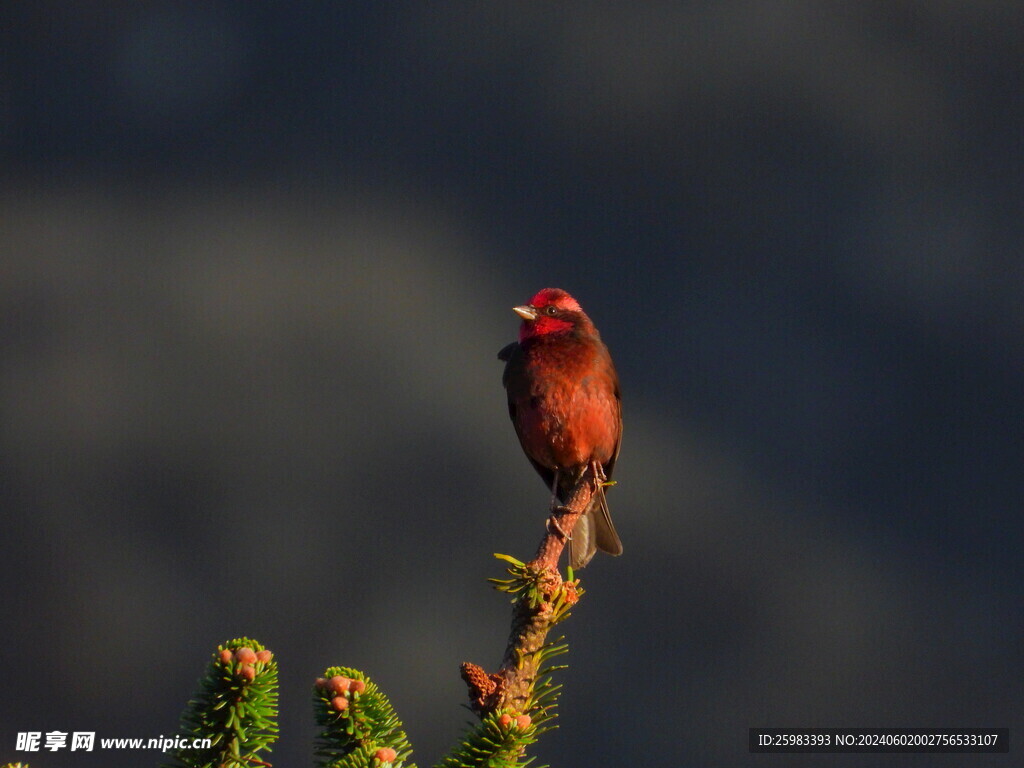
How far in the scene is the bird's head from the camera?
13.2ft

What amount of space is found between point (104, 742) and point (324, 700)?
2.35 feet

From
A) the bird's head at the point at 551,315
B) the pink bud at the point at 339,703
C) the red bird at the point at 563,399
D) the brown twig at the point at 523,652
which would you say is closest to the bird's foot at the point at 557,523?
the brown twig at the point at 523,652

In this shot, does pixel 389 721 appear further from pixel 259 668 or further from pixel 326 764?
pixel 259 668

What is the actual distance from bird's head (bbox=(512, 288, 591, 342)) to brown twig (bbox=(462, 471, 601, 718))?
1.85 m

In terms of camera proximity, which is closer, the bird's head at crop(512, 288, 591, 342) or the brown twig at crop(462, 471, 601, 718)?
the brown twig at crop(462, 471, 601, 718)

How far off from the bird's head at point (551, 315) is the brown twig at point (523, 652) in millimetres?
1846

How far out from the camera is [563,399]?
148 inches

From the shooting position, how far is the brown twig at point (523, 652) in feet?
6.13

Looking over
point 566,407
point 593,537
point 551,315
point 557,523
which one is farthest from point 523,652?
point 551,315

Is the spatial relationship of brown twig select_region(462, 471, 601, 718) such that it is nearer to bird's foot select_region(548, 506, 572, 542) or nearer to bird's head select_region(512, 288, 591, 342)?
bird's foot select_region(548, 506, 572, 542)

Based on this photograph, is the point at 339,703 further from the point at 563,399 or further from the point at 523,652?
the point at 563,399

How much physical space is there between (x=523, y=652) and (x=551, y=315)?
7.34 ft

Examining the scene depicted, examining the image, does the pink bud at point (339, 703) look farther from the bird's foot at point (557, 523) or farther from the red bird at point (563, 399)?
the red bird at point (563, 399)

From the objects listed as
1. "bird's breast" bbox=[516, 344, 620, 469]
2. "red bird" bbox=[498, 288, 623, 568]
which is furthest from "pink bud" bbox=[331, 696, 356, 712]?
"bird's breast" bbox=[516, 344, 620, 469]
